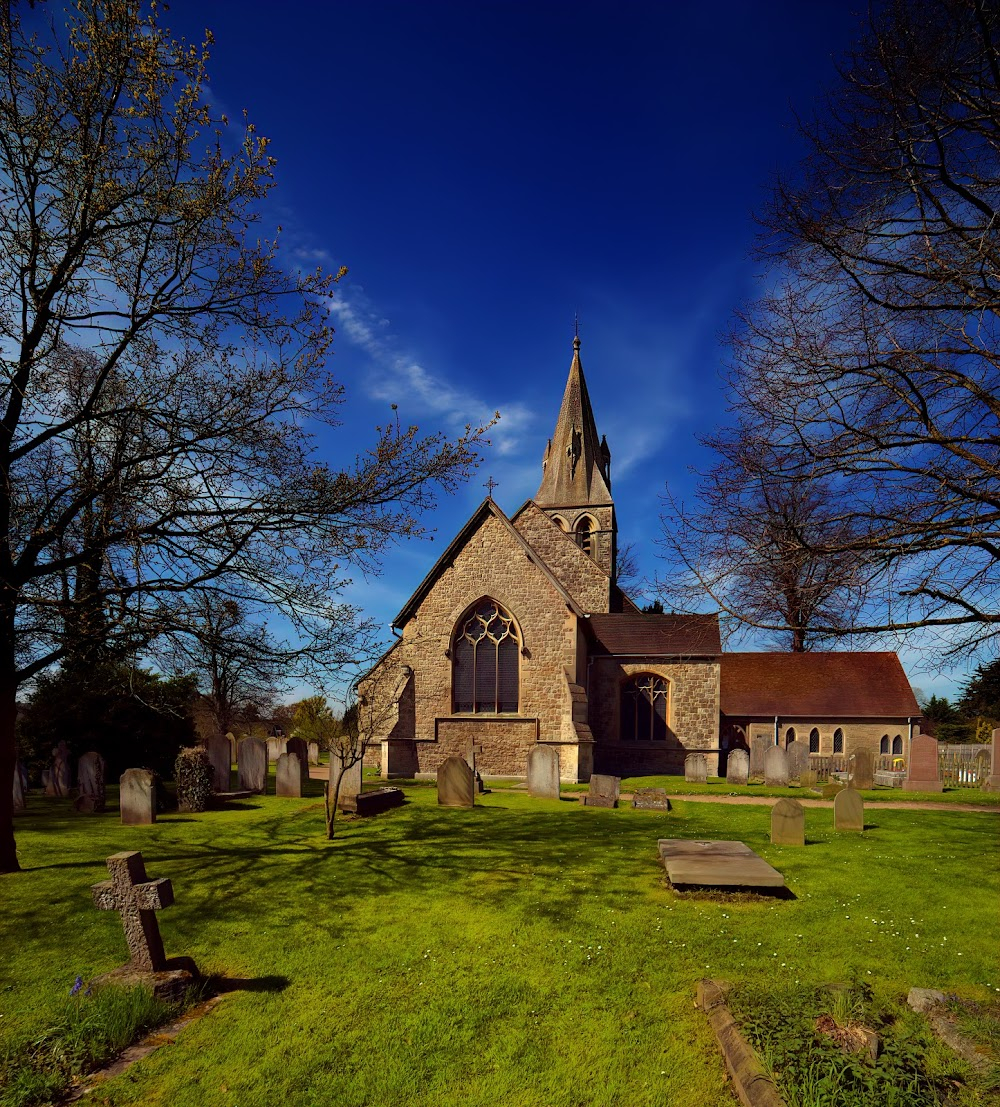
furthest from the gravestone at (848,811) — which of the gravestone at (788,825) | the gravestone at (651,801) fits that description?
the gravestone at (651,801)

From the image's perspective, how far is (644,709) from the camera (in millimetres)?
22562

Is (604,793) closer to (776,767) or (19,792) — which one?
(776,767)

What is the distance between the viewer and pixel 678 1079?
3.79 metres

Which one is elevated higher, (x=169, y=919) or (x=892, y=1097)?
(x=892, y=1097)

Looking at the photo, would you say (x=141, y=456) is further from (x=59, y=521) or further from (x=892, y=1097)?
(x=892, y=1097)

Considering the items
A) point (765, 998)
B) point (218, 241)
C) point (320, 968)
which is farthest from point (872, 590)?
point (218, 241)

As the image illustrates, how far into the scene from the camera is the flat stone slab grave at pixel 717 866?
23.4 feet

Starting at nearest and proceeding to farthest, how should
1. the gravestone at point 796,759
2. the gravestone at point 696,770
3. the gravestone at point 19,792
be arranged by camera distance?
the gravestone at point 19,792 < the gravestone at point 696,770 < the gravestone at point 796,759

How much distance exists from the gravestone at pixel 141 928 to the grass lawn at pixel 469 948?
44 centimetres

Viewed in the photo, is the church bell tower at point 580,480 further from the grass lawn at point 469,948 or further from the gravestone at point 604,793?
the grass lawn at point 469,948

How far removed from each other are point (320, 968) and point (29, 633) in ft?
17.0

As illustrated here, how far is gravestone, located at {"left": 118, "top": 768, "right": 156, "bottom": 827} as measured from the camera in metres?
11.2

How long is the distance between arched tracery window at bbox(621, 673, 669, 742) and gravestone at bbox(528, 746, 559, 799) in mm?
8436

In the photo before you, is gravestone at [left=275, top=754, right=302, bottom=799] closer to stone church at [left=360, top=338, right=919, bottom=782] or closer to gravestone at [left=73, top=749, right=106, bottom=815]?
stone church at [left=360, top=338, right=919, bottom=782]
